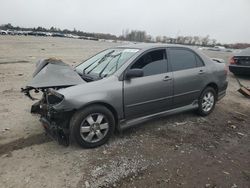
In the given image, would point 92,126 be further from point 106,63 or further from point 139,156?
point 106,63

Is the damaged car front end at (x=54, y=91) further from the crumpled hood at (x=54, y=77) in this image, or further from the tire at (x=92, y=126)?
the tire at (x=92, y=126)

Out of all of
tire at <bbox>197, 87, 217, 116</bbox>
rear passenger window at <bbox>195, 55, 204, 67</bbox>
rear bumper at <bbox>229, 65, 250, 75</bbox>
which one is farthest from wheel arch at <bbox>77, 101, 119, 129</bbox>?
rear bumper at <bbox>229, 65, 250, 75</bbox>

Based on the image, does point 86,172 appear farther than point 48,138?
No

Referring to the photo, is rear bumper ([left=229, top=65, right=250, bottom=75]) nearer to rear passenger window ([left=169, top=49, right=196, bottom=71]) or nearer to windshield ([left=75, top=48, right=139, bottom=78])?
rear passenger window ([left=169, top=49, right=196, bottom=71])

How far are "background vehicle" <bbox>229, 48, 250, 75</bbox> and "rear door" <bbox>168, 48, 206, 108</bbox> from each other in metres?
6.38

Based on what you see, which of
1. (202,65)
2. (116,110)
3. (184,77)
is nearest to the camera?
(116,110)

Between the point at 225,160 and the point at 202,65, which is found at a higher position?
the point at 202,65

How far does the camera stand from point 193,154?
454 centimetres

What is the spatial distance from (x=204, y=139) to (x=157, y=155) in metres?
1.18

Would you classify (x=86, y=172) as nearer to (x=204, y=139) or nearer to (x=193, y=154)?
(x=193, y=154)

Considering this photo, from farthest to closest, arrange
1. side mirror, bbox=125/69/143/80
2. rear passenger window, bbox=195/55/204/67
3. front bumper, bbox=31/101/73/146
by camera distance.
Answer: rear passenger window, bbox=195/55/204/67
side mirror, bbox=125/69/143/80
front bumper, bbox=31/101/73/146

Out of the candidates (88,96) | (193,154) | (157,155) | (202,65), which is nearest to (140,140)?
(157,155)

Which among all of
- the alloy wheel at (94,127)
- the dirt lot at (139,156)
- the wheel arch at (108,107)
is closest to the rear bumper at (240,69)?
the dirt lot at (139,156)

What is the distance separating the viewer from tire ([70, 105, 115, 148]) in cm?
434
